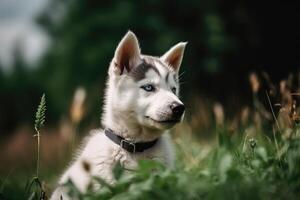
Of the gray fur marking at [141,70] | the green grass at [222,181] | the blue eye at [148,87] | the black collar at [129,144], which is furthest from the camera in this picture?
the gray fur marking at [141,70]

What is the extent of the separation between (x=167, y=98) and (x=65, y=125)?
8.27ft

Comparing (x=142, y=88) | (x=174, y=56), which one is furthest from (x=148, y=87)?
(x=174, y=56)

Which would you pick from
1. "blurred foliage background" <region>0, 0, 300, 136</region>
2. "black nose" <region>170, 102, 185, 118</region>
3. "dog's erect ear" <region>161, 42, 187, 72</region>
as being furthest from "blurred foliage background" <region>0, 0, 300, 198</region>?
"black nose" <region>170, 102, 185, 118</region>

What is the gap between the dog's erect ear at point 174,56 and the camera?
257 inches

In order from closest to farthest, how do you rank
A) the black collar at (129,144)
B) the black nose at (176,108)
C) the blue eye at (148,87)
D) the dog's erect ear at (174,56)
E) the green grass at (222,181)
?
the green grass at (222,181) → the black nose at (176,108) → the black collar at (129,144) → the blue eye at (148,87) → the dog's erect ear at (174,56)

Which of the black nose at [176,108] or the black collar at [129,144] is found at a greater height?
the black nose at [176,108]

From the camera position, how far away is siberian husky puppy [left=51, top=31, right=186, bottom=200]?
5652 mm

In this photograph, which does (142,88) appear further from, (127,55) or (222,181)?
(222,181)

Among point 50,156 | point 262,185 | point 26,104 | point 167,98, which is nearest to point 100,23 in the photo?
point 26,104

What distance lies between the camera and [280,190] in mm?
4203

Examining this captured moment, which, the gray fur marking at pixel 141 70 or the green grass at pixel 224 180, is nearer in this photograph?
the green grass at pixel 224 180

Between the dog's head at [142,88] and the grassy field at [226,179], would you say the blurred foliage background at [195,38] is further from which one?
the grassy field at [226,179]

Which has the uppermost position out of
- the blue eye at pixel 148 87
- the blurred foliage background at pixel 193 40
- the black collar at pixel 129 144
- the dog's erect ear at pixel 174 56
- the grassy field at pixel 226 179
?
the dog's erect ear at pixel 174 56

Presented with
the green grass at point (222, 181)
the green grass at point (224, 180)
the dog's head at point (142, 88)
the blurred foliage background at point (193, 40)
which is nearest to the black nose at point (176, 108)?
the dog's head at point (142, 88)
